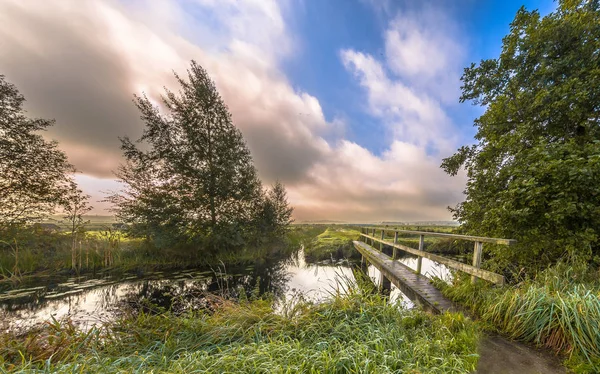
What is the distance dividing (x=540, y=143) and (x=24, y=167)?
57.5 ft

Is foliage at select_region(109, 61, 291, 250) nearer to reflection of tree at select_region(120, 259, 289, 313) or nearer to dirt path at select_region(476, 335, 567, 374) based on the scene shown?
reflection of tree at select_region(120, 259, 289, 313)

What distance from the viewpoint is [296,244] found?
17.6 metres

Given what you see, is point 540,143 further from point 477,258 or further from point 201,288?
point 201,288

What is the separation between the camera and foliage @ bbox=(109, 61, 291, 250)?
1122 cm

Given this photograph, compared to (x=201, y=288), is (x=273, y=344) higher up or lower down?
higher up

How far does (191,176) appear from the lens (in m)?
12.1

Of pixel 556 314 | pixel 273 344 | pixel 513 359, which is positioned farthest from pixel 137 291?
pixel 556 314

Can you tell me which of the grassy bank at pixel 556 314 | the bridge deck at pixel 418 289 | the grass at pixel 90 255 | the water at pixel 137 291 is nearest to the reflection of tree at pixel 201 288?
the water at pixel 137 291

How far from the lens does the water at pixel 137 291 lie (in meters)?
5.05

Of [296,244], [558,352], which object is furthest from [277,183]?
[558,352]

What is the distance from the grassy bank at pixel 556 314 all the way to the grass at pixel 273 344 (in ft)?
1.85

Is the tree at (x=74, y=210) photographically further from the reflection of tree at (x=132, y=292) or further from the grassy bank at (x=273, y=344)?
the grassy bank at (x=273, y=344)

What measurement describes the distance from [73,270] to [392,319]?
1247 centimetres

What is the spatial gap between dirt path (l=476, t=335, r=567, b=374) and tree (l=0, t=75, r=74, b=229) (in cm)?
1466
